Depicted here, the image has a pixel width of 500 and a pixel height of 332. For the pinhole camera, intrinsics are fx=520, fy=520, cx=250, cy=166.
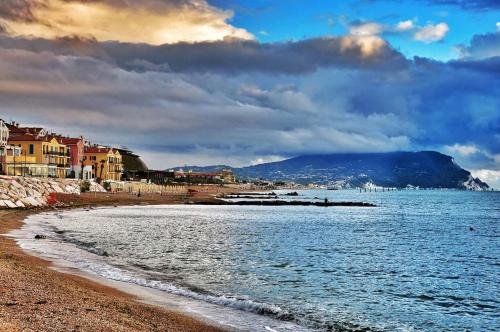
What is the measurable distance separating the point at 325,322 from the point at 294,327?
1.63m

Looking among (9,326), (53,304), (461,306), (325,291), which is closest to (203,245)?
(325,291)

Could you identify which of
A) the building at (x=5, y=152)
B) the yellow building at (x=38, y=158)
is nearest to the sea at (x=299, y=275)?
the building at (x=5, y=152)

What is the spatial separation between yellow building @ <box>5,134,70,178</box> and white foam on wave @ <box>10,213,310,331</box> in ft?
276

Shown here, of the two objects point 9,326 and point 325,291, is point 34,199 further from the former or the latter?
point 9,326

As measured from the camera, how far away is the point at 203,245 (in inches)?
1720

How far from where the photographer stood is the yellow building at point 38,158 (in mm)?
120938

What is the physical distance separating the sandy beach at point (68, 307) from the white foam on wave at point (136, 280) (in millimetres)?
2013

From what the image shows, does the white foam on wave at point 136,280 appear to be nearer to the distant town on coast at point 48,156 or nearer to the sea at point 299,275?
the sea at point 299,275

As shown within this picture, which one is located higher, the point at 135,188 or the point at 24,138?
the point at 24,138

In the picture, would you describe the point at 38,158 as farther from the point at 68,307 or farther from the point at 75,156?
the point at 68,307

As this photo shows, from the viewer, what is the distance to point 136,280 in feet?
82.4

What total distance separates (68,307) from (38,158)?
126 m

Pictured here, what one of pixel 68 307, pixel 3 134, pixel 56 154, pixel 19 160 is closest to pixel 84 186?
pixel 19 160

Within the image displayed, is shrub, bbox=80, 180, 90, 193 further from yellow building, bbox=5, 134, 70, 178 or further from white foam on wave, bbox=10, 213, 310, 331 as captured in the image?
white foam on wave, bbox=10, 213, 310, 331
